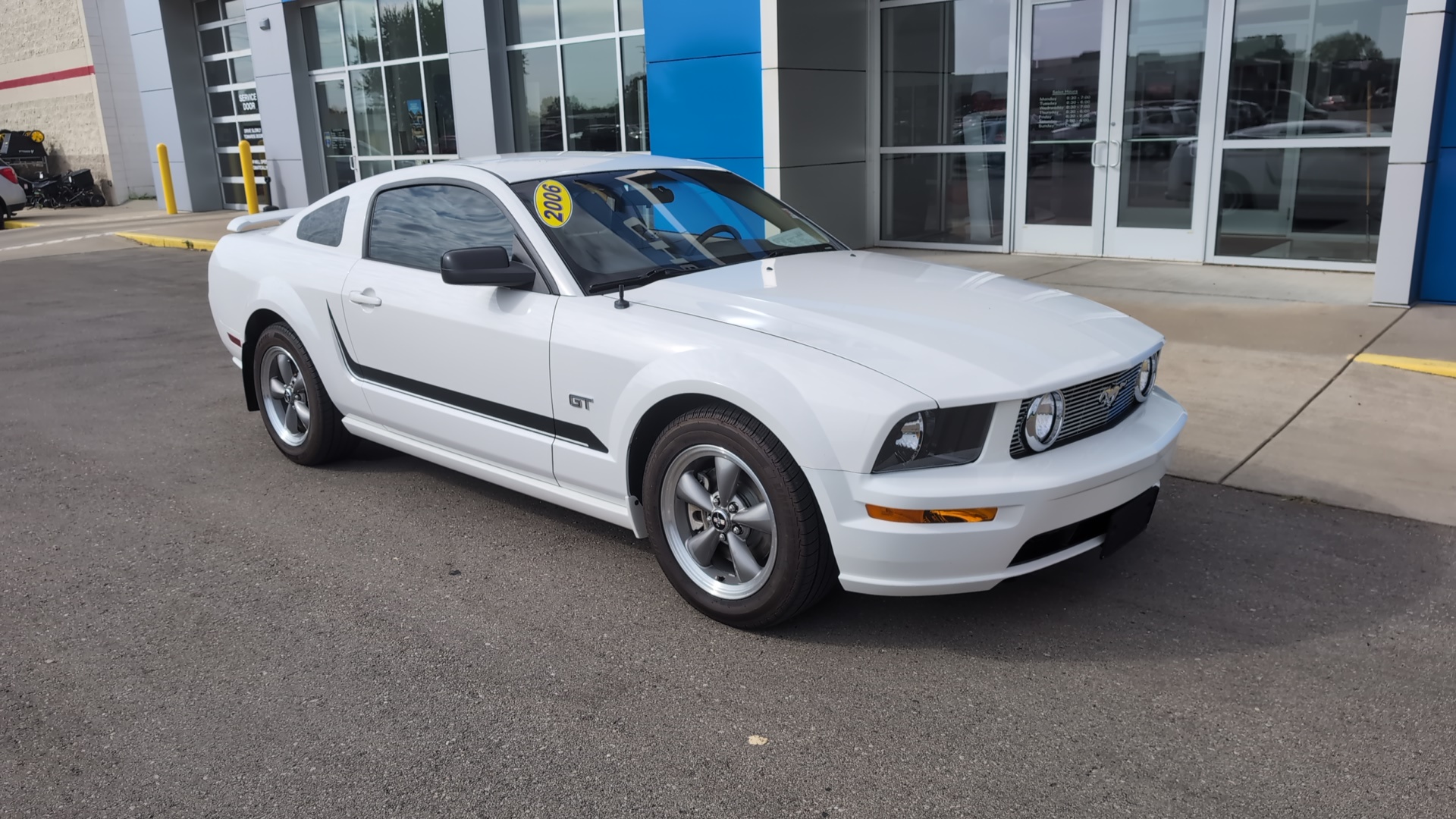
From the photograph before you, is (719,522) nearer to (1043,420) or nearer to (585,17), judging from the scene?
(1043,420)

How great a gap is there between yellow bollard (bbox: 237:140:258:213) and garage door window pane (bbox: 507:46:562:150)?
7.06 meters

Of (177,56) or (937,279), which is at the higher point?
(177,56)

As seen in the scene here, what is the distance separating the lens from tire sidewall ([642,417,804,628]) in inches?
135

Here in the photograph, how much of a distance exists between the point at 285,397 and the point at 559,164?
6.79 feet

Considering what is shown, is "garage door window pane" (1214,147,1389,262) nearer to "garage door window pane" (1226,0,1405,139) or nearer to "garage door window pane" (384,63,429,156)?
"garage door window pane" (1226,0,1405,139)

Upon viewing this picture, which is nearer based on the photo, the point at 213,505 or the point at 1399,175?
the point at 213,505

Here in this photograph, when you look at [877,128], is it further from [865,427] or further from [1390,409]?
[865,427]

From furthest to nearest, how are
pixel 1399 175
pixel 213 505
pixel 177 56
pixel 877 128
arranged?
pixel 177 56, pixel 877 128, pixel 1399 175, pixel 213 505

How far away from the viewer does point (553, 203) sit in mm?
4434

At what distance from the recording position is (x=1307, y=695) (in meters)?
3.22

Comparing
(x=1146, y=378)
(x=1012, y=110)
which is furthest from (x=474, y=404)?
(x=1012, y=110)

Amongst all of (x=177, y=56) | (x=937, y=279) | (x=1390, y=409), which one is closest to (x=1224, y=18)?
(x=1390, y=409)

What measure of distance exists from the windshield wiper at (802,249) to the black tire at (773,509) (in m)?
1.28

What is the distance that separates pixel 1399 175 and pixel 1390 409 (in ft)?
9.94
